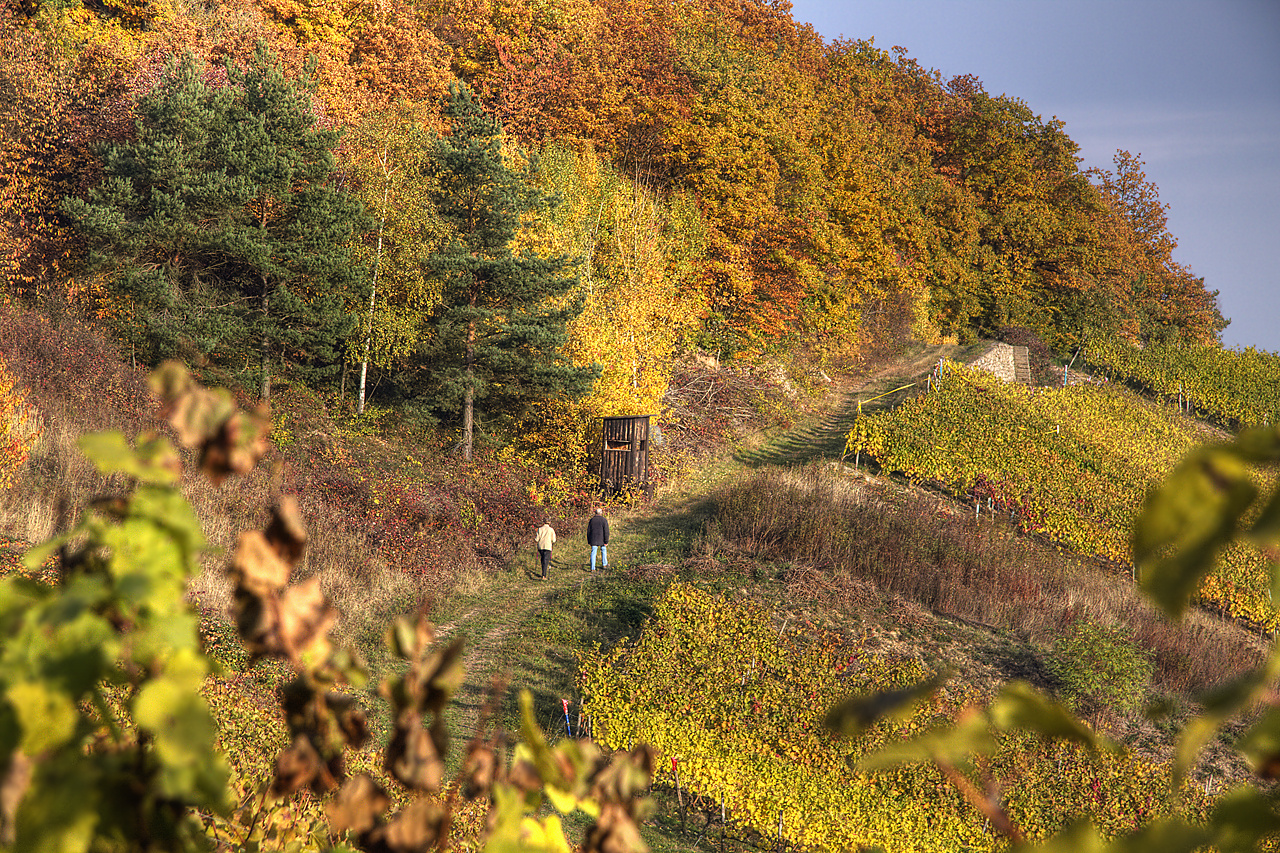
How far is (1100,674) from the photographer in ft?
26.2

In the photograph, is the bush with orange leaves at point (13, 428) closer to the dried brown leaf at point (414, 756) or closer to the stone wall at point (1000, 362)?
the dried brown leaf at point (414, 756)

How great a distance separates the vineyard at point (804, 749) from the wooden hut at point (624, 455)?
7700 millimetres

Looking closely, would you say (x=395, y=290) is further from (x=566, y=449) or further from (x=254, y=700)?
(x=254, y=700)

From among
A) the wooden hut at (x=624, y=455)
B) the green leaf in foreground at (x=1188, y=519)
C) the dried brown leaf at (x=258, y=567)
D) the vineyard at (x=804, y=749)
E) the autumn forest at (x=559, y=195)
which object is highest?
the autumn forest at (x=559, y=195)

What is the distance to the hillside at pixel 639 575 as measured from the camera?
794 cm

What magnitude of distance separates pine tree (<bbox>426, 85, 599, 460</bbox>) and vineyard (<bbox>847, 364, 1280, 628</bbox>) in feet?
22.6

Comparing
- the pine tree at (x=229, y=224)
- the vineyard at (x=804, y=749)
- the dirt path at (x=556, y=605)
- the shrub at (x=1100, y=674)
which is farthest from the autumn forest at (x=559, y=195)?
the shrub at (x=1100, y=674)

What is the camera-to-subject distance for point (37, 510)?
865 cm

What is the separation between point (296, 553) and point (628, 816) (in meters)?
0.50

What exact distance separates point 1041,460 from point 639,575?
33.4 feet

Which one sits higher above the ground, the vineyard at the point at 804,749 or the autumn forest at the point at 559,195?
the autumn forest at the point at 559,195

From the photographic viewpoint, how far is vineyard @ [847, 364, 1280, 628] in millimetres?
13773

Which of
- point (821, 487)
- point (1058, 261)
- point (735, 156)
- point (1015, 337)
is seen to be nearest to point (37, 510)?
point (821, 487)

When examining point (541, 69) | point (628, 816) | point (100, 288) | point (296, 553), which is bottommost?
point (628, 816)
